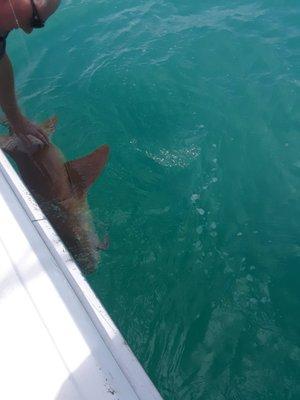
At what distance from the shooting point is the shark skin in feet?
11.2

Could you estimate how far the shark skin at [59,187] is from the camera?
3.42m

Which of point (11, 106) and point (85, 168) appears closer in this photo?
point (11, 106)

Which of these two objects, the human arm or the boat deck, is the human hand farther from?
the boat deck

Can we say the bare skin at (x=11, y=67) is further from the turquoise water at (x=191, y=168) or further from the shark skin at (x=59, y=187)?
the turquoise water at (x=191, y=168)

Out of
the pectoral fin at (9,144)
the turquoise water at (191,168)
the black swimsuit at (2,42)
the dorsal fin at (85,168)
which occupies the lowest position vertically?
the turquoise water at (191,168)

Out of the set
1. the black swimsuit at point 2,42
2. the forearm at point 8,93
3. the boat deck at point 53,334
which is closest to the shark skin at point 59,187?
the forearm at point 8,93

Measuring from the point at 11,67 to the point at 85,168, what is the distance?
1072 millimetres

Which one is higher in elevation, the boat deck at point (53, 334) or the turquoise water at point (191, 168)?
the boat deck at point (53, 334)

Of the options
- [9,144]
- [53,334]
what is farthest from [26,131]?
[53,334]

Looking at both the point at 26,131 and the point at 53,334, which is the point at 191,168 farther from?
the point at 53,334

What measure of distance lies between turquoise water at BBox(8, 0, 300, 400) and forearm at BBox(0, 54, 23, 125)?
131 centimetres

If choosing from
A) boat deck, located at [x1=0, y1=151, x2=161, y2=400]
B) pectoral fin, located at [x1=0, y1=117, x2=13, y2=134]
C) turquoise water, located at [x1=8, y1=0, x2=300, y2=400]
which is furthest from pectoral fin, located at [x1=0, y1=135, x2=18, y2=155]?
boat deck, located at [x1=0, y1=151, x2=161, y2=400]

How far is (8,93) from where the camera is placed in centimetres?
339

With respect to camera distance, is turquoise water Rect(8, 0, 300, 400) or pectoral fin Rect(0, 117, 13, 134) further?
pectoral fin Rect(0, 117, 13, 134)
